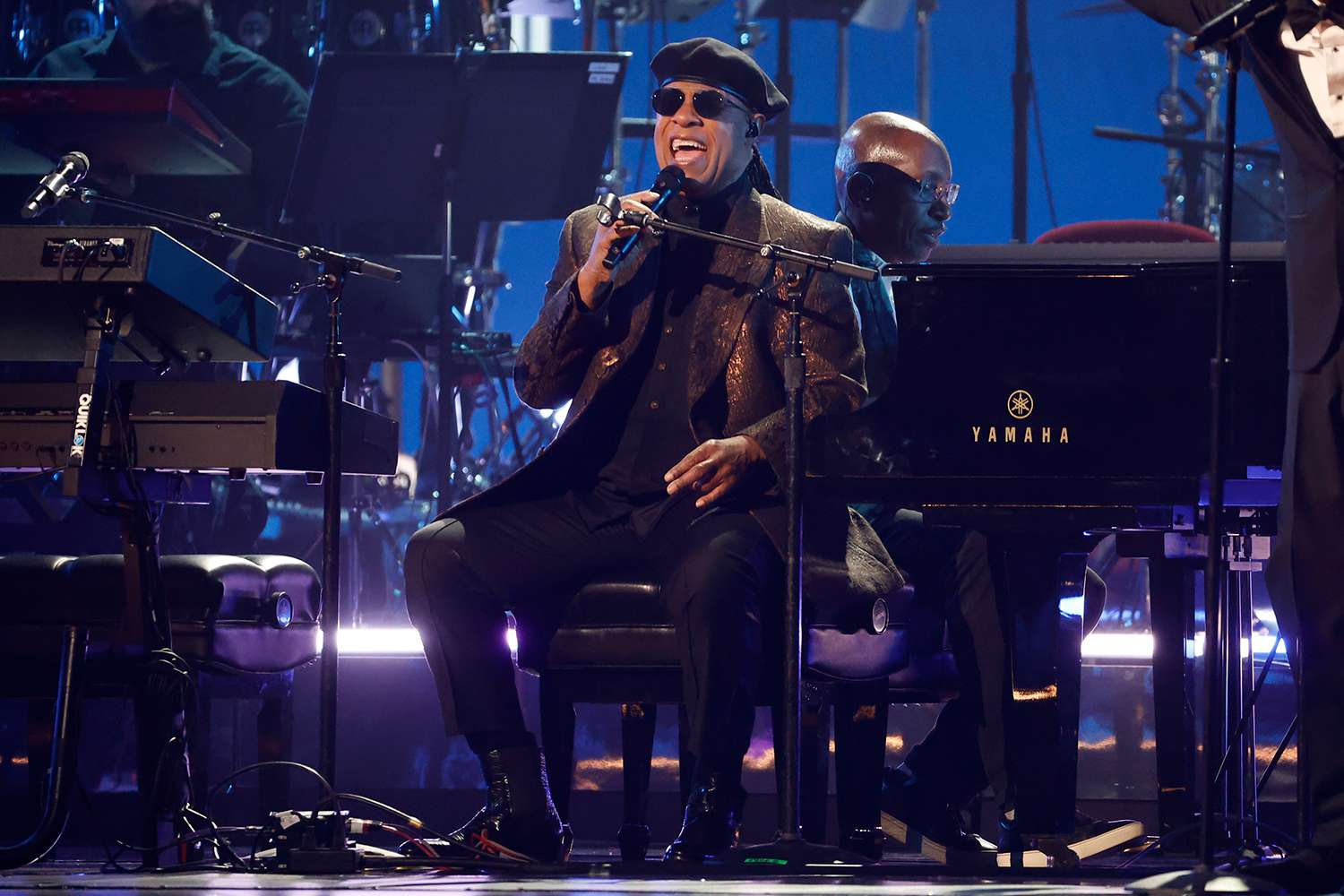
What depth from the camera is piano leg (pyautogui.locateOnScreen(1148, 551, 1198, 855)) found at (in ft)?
12.1

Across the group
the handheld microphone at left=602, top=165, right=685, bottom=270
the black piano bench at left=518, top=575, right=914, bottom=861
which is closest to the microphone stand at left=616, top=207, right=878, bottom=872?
the handheld microphone at left=602, top=165, right=685, bottom=270

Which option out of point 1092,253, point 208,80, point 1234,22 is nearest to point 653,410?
point 1092,253

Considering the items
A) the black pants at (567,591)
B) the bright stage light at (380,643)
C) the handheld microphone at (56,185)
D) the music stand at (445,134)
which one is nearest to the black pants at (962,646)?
the black pants at (567,591)

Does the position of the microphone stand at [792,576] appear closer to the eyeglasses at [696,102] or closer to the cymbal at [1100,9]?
the eyeglasses at [696,102]

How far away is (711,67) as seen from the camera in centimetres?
382

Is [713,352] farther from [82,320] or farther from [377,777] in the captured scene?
[377,777]

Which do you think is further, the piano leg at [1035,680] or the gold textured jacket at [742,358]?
the gold textured jacket at [742,358]

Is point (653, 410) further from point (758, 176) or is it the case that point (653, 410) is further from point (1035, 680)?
point (1035, 680)

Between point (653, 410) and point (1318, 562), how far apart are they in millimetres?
1672

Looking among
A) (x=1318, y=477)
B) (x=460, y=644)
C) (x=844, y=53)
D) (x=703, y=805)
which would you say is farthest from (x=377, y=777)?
(x=844, y=53)

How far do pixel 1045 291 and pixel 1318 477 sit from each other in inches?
40.9

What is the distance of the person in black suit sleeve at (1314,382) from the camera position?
2.39m

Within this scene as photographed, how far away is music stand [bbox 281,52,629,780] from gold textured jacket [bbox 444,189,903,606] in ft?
7.06

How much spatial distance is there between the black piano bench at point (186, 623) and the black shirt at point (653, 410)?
83cm
